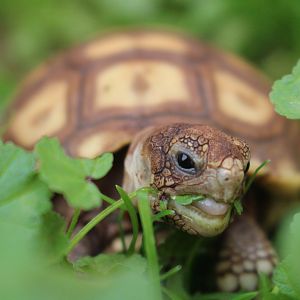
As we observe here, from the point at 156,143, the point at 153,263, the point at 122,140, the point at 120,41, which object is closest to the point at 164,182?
the point at 156,143

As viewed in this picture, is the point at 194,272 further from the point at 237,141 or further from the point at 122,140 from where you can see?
the point at 237,141

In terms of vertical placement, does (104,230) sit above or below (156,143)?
below

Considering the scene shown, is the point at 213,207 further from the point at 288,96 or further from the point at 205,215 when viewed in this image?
the point at 288,96

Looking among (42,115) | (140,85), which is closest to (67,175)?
(140,85)

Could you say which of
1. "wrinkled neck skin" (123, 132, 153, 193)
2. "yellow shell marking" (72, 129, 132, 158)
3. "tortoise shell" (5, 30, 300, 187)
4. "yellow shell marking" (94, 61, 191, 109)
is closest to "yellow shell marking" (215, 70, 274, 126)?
"tortoise shell" (5, 30, 300, 187)

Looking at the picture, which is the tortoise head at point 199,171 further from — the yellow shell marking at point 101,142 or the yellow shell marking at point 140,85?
the yellow shell marking at point 140,85

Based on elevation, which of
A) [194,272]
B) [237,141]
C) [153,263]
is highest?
[237,141]
